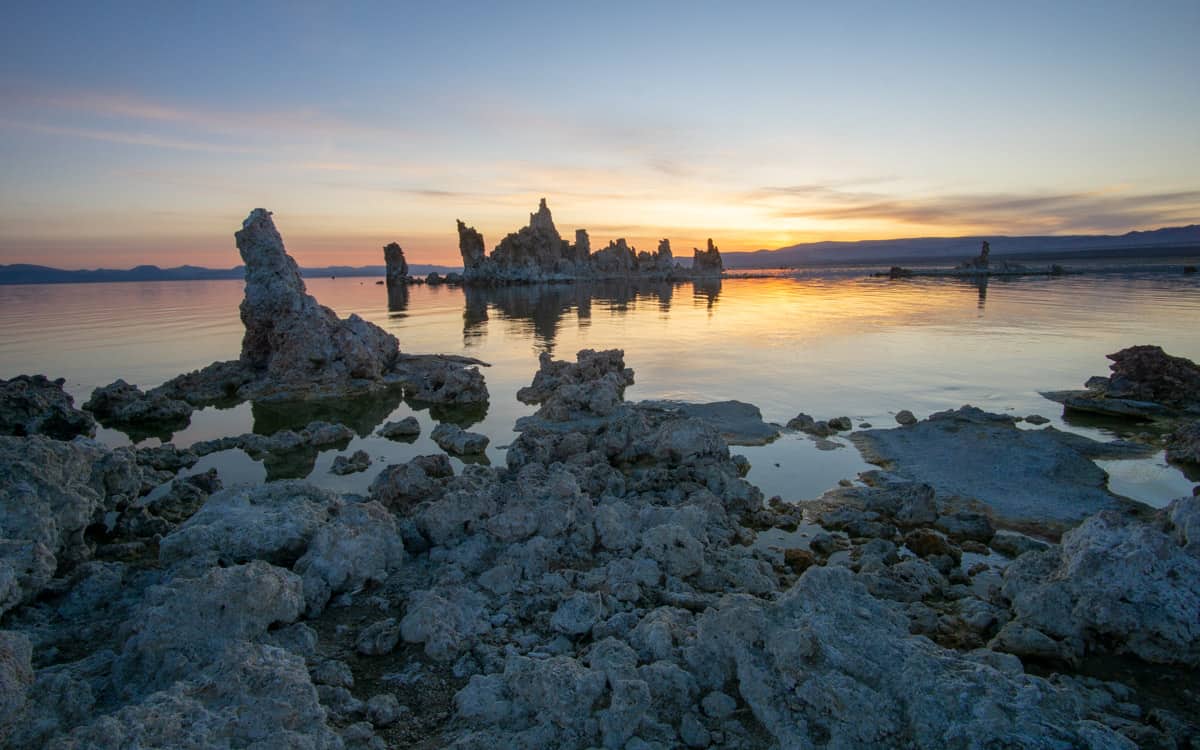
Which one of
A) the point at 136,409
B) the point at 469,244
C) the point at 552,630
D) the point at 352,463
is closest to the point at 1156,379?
the point at 552,630

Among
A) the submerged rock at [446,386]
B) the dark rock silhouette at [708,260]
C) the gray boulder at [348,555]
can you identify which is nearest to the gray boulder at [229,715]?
the gray boulder at [348,555]

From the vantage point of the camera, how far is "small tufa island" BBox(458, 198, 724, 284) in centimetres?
10081

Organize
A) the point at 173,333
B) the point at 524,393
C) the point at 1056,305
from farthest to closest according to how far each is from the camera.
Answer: the point at 1056,305 < the point at 173,333 < the point at 524,393

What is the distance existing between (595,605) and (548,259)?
105362 mm

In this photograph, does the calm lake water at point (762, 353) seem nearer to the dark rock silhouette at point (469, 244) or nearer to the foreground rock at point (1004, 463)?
the foreground rock at point (1004, 463)

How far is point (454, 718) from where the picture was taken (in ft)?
14.0

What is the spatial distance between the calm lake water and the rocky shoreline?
175 cm

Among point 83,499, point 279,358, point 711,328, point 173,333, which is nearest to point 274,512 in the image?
point 83,499

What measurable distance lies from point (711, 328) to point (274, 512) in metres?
27.1

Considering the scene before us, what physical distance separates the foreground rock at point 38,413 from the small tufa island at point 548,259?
8340cm

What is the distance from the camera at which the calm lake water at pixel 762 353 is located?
12088 millimetres

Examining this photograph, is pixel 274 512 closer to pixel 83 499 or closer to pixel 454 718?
pixel 83 499

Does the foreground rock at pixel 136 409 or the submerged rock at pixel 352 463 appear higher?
the foreground rock at pixel 136 409

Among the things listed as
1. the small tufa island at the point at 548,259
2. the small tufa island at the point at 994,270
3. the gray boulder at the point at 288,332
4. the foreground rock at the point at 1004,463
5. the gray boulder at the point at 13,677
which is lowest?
the foreground rock at the point at 1004,463
